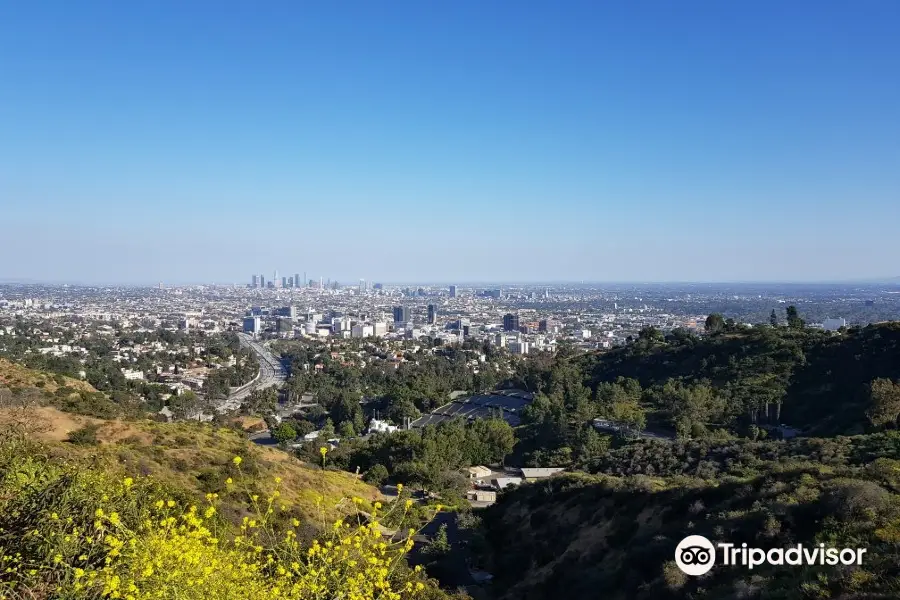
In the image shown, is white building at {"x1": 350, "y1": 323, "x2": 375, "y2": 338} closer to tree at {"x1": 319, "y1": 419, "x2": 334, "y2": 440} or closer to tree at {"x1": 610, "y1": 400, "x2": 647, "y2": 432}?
tree at {"x1": 319, "y1": 419, "x2": 334, "y2": 440}

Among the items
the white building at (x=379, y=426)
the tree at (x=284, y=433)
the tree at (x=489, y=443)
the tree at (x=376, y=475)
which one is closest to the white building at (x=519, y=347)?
the white building at (x=379, y=426)

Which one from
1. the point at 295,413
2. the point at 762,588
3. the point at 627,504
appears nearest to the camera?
the point at 762,588

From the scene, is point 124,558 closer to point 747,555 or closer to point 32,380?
point 747,555

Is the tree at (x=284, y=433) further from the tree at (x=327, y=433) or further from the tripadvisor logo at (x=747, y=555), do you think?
the tripadvisor logo at (x=747, y=555)

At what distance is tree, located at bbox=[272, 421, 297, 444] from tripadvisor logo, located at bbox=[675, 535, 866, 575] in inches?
933

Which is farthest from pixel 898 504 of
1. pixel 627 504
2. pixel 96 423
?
pixel 96 423

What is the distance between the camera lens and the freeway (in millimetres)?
43397

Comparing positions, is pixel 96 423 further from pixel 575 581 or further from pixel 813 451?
pixel 813 451

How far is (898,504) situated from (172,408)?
35.7 metres

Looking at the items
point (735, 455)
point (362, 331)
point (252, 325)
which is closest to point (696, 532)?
point (735, 455)

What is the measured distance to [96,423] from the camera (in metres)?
16.8

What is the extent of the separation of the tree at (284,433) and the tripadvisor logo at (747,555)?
77.8 ft

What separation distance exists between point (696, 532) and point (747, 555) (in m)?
1.10

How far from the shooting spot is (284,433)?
29484 millimetres
